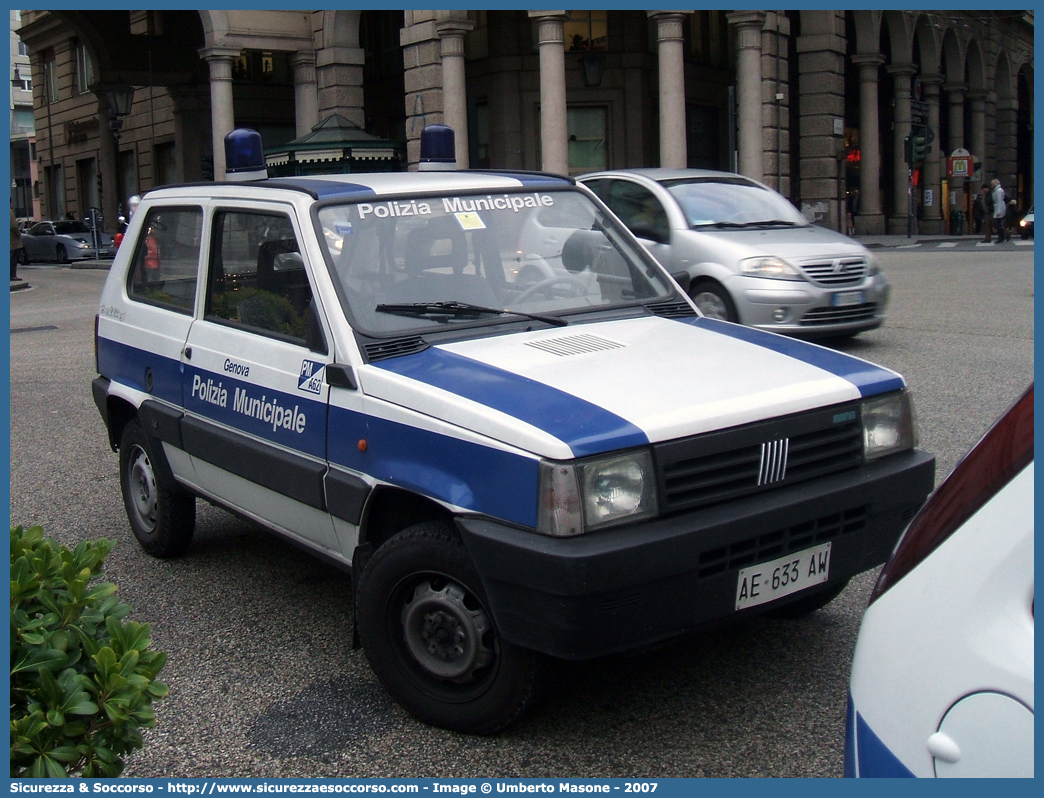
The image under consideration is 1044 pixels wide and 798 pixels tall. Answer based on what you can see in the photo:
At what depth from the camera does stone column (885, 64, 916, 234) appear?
36844 mm

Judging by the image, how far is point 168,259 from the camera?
5398 millimetres

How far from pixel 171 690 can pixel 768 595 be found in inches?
79.9

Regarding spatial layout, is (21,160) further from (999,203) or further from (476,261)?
(476,261)

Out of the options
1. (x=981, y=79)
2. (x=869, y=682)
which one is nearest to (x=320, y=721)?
(x=869, y=682)

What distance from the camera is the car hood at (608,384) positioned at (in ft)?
10.9

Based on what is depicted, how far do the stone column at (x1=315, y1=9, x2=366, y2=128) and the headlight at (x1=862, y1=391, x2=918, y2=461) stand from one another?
27.7 m

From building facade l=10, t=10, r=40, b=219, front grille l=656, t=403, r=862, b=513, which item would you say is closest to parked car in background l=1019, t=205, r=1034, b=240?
front grille l=656, t=403, r=862, b=513

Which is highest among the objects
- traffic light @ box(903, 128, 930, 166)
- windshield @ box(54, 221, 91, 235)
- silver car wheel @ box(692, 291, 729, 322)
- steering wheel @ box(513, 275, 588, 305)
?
traffic light @ box(903, 128, 930, 166)

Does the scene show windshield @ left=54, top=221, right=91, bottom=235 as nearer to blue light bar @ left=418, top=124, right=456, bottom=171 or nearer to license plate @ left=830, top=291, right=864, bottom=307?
license plate @ left=830, top=291, right=864, bottom=307

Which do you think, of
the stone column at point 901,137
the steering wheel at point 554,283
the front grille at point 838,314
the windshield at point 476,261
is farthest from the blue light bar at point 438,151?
the stone column at point 901,137

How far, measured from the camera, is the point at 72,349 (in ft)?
45.4

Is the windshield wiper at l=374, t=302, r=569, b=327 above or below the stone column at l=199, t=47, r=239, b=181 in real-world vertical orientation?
below

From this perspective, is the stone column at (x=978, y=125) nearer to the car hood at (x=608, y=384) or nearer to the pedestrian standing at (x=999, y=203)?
the pedestrian standing at (x=999, y=203)

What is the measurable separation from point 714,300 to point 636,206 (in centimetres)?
158
